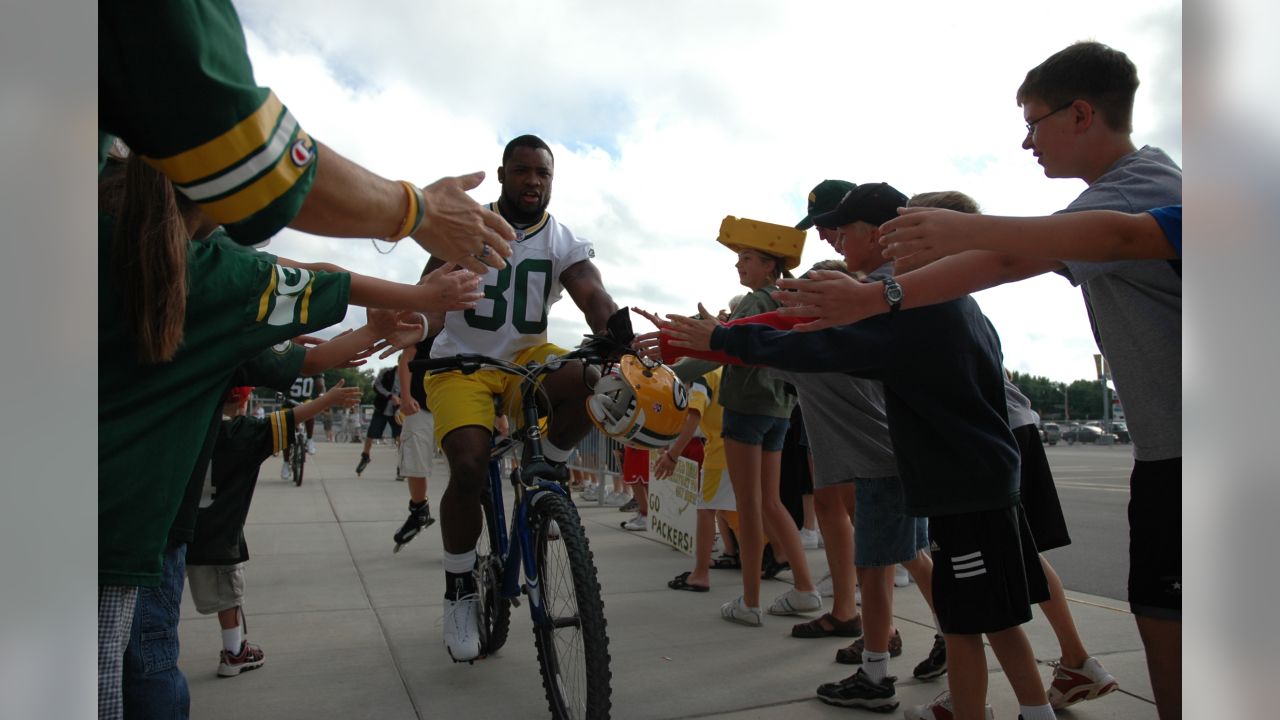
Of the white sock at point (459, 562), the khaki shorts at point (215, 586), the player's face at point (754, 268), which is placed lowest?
the khaki shorts at point (215, 586)

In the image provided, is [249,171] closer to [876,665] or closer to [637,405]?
[637,405]

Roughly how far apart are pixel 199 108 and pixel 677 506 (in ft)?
19.8

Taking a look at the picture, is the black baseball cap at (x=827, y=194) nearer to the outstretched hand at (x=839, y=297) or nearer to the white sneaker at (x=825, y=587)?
the outstretched hand at (x=839, y=297)

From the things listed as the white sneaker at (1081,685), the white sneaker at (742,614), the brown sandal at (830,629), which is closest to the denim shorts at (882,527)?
the white sneaker at (1081,685)

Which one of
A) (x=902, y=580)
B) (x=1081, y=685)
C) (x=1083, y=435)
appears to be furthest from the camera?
(x=1083, y=435)

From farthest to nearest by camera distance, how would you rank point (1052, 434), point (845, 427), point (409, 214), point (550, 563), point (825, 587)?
point (1052, 434) → point (825, 587) → point (845, 427) → point (550, 563) → point (409, 214)

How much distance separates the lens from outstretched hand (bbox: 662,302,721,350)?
10.9 feet

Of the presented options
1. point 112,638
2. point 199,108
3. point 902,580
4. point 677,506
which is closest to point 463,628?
point 112,638

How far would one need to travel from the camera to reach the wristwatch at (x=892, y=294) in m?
2.36

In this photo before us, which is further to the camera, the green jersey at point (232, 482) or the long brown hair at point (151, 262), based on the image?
the green jersey at point (232, 482)

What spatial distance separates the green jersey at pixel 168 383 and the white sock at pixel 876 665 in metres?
2.61

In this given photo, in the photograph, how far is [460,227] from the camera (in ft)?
5.12
